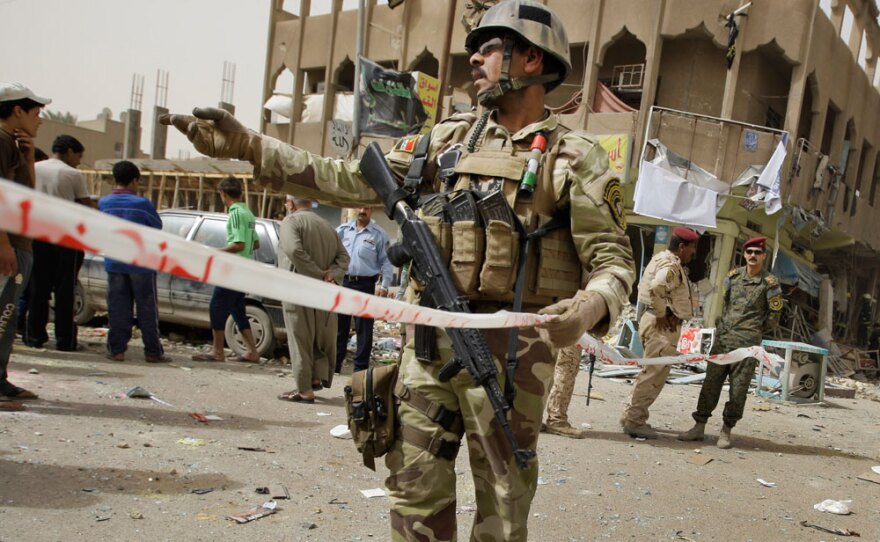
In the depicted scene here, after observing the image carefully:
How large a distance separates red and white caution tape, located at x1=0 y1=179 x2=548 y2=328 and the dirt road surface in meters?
2.06

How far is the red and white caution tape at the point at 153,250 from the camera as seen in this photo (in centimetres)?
96

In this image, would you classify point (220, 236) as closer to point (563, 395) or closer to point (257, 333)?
point (257, 333)

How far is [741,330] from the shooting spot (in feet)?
20.9

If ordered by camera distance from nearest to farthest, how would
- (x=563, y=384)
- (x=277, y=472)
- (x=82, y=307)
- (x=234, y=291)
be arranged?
(x=277, y=472) < (x=563, y=384) < (x=234, y=291) < (x=82, y=307)

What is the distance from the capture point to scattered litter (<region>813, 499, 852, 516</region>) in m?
4.55

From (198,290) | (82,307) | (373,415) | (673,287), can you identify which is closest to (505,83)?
(373,415)

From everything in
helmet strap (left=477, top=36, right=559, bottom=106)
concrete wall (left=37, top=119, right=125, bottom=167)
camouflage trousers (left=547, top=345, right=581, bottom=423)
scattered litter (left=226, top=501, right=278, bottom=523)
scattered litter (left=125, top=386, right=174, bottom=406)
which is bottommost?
scattered litter (left=125, top=386, right=174, bottom=406)

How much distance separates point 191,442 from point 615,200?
10.7 ft

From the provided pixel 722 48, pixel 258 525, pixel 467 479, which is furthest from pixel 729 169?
pixel 258 525

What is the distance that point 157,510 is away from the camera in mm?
3242

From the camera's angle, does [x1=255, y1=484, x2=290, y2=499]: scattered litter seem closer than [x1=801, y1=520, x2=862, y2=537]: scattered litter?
Yes

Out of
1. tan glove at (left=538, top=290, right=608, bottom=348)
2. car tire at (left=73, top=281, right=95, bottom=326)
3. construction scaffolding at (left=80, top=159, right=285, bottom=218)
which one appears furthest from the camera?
construction scaffolding at (left=80, top=159, right=285, bottom=218)

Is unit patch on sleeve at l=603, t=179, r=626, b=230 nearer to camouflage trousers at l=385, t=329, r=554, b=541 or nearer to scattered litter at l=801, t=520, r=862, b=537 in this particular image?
camouflage trousers at l=385, t=329, r=554, b=541

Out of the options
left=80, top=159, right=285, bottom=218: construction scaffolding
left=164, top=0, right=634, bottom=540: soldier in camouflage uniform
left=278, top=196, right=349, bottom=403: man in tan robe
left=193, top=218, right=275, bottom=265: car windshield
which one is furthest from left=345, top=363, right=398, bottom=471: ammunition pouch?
left=80, top=159, right=285, bottom=218: construction scaffolding
